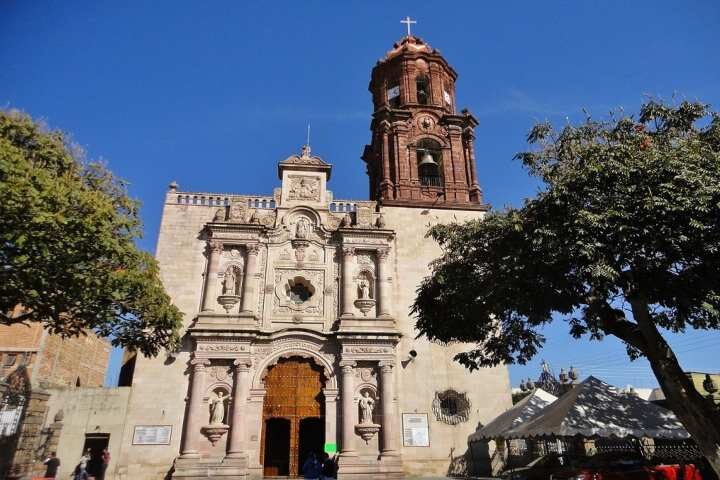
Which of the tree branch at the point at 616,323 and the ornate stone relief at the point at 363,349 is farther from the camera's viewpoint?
the ornate stone relief at the point at 363,349

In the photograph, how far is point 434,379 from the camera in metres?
19.2

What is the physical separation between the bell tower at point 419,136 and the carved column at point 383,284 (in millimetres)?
2750

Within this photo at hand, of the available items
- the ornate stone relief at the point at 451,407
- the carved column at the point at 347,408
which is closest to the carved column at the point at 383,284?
the carved column at the point at 347,408

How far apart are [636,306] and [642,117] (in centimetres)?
483

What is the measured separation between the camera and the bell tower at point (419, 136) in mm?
23062

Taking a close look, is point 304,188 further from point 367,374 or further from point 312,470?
point 312,470

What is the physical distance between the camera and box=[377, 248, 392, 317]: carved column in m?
19.9

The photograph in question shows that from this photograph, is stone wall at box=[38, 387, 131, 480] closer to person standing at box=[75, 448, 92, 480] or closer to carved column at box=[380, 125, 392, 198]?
person standing at box=[75, 448, 92, 480]

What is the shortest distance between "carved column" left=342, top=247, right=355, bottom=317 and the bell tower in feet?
10.6

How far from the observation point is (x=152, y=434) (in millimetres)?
17406

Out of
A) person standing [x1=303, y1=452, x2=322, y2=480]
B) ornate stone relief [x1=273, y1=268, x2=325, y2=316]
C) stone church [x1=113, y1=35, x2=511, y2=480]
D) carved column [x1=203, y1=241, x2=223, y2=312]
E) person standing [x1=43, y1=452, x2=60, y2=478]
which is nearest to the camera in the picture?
person standing [x1=303, y1=452, x2=322, y2=480]

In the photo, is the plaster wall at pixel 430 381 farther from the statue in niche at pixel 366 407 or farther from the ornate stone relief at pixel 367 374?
the statue in niche at pixel 366 407

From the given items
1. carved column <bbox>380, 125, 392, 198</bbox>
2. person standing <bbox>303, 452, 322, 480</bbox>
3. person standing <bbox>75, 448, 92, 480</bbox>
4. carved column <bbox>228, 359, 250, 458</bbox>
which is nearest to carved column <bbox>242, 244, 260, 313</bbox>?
carved column <bbox>228, 359, 250, 458</bbox>

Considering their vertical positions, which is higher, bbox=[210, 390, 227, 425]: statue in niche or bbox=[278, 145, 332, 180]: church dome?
bbox=[278, 145, 332, 180]: church dome
